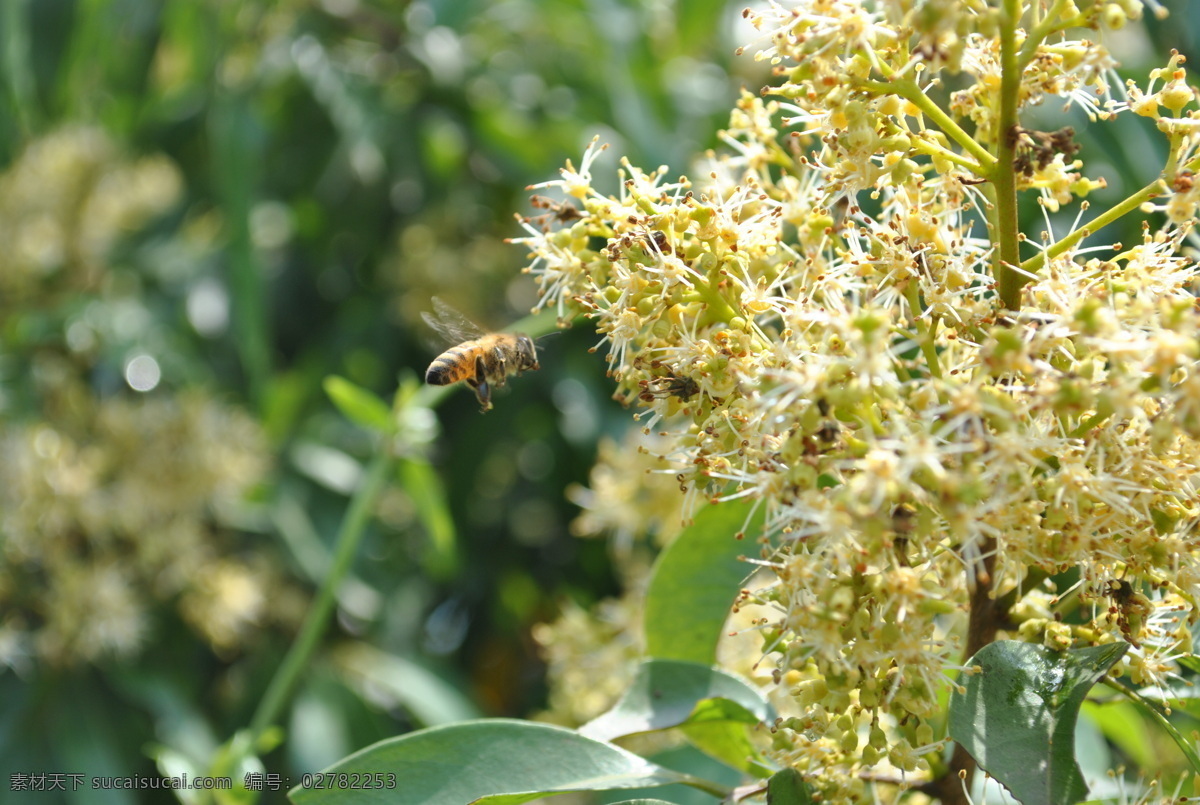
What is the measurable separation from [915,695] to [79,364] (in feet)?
10.2

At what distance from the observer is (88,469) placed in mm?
3242

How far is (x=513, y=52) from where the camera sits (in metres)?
4.07

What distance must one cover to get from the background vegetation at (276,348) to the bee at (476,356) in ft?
3.40

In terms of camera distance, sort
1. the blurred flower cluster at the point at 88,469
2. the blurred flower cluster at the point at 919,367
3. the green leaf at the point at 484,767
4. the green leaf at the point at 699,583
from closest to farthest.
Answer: the blurred flower cluster at the point at 919,367, the green leaf at the point at 484,767, the green leaf at the point at 699,583, the blurred flower cluster at the point at 88,469

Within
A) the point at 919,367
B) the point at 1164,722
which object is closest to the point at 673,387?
the point at 919,367

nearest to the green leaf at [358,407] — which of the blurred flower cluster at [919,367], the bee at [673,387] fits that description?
the blurred flower cluster at [919,367]

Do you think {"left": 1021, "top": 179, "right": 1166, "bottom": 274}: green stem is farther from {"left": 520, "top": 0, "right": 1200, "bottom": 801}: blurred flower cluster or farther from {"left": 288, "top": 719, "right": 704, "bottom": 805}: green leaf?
{"left": 288, "top": 719, "right": 704, "bottom": 805}: green leaf

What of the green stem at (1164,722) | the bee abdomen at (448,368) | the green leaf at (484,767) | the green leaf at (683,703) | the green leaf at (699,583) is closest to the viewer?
the green stem at (1164,722)

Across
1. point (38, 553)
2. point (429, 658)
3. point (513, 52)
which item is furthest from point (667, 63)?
point (38, 553)

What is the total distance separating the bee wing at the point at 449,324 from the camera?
2.09m

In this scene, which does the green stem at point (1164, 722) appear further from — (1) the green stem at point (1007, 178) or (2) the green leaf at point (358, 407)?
(2) the green leaf at point (358, 407)

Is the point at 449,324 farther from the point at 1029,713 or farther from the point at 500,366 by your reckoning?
the point at 1029,713

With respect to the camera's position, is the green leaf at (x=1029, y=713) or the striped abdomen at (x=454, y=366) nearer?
the green leaf at (x=1029, y=713)

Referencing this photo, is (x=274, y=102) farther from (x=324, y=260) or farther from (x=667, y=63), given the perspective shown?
(x=667, y=63)
